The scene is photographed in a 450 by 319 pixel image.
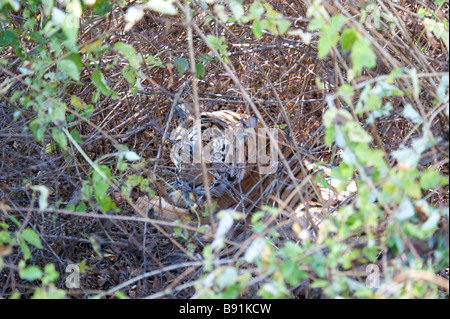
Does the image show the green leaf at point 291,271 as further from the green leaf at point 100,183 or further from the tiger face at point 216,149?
the tiger face at point 216,149

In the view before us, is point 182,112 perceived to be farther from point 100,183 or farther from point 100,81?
point 100,183

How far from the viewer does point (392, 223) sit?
4.95ft

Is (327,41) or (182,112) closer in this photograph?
(327,41)

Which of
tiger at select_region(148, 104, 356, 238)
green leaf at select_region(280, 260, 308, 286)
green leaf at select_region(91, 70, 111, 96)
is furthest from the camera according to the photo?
tiger at select_region(148, 104, 356, 238)

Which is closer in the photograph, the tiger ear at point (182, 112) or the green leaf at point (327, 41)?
the green leaf at point (327, 41)

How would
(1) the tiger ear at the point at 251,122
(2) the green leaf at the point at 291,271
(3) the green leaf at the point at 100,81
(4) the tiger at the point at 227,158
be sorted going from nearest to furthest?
(2) the green leaf at the point at 291,271, (3) the green leaf at the point at 100,81, (4) the tiger at the point at 227,158, (1) the tiger ear at the point at 251,122

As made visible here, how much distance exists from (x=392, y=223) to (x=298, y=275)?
33 cm

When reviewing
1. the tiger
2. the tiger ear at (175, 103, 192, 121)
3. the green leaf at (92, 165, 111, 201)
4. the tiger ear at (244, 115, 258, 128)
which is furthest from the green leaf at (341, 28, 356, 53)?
the tiger ear at (244, 115, 258, 128)

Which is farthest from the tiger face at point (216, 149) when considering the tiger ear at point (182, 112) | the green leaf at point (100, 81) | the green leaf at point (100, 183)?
the green leaf at point (100, 183)

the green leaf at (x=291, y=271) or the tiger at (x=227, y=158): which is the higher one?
the green leaf at (x=291, y=271)

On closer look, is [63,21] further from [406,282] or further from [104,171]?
[406,282]

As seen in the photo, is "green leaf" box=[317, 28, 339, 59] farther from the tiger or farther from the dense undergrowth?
the tiger

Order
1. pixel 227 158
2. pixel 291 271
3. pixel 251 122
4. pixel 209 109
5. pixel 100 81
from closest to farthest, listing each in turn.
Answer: pixel 291 271 < pixel 100 81 < pixel 251 122 < pixel 227 158 < pixel 209 109

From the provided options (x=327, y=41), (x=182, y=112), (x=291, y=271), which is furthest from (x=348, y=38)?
(x=182, y=112)
